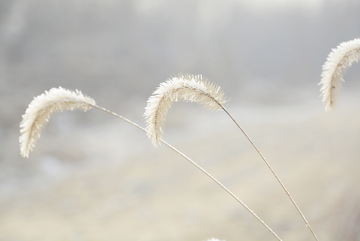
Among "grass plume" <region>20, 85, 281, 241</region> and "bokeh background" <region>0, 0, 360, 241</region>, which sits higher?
"bokeh background" <region>0, 0, 360, 241</region>

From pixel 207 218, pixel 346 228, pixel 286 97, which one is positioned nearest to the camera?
pixel 346 228

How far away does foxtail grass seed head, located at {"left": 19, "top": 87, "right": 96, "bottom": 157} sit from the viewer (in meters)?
0.73

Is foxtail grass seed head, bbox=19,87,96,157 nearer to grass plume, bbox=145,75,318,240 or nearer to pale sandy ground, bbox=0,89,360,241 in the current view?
grass plume, bbox=145,75,318,240

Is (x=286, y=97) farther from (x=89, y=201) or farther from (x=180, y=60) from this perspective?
(x=89, y=201)

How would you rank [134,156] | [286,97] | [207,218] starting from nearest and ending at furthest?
[207,218], [134,156], [286,97]

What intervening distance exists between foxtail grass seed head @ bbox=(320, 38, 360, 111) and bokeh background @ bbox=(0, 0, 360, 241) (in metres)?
1.80

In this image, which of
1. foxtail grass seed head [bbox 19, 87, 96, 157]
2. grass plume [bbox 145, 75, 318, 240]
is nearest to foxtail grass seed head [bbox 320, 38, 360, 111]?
grass plume [bbox 145, 75, 318, 240]

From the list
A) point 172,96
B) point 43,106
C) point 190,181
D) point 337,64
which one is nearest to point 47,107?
point 43,106

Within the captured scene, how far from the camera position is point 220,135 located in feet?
9.40

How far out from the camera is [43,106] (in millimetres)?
741

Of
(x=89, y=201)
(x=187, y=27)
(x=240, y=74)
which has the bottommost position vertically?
(x=89, y=201)

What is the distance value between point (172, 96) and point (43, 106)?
0.40 m

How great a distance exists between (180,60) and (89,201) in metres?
1.85

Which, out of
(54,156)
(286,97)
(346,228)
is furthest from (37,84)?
(346,228)
